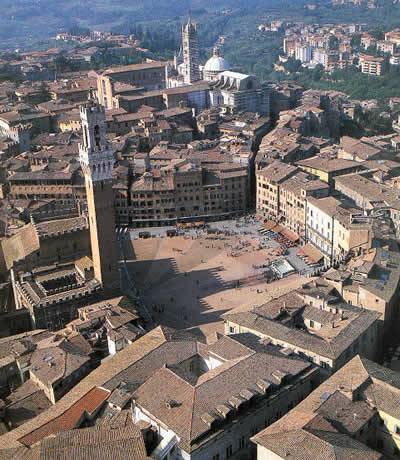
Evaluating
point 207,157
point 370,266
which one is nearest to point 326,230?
point 370,266

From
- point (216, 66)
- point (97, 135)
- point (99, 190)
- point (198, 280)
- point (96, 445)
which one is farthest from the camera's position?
point (216, 66)

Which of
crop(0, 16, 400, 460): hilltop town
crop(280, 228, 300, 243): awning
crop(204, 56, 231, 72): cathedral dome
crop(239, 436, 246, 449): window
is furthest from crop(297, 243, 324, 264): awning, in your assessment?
crop(204, 56, 231, 72): cathedral dome

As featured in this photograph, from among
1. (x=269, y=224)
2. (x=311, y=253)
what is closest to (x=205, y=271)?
(x=311, y=253)

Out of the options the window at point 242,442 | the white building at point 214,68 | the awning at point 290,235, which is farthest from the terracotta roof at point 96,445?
the white building at point 214,68

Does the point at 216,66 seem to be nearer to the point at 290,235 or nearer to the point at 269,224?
the point at 269,224

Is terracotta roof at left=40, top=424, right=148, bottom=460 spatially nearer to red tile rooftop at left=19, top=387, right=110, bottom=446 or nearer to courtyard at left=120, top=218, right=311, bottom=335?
red tile rooftop at left=19, top=387, right=110, bottom=446

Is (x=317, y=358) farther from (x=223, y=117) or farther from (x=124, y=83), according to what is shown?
(x=124, y=83)
